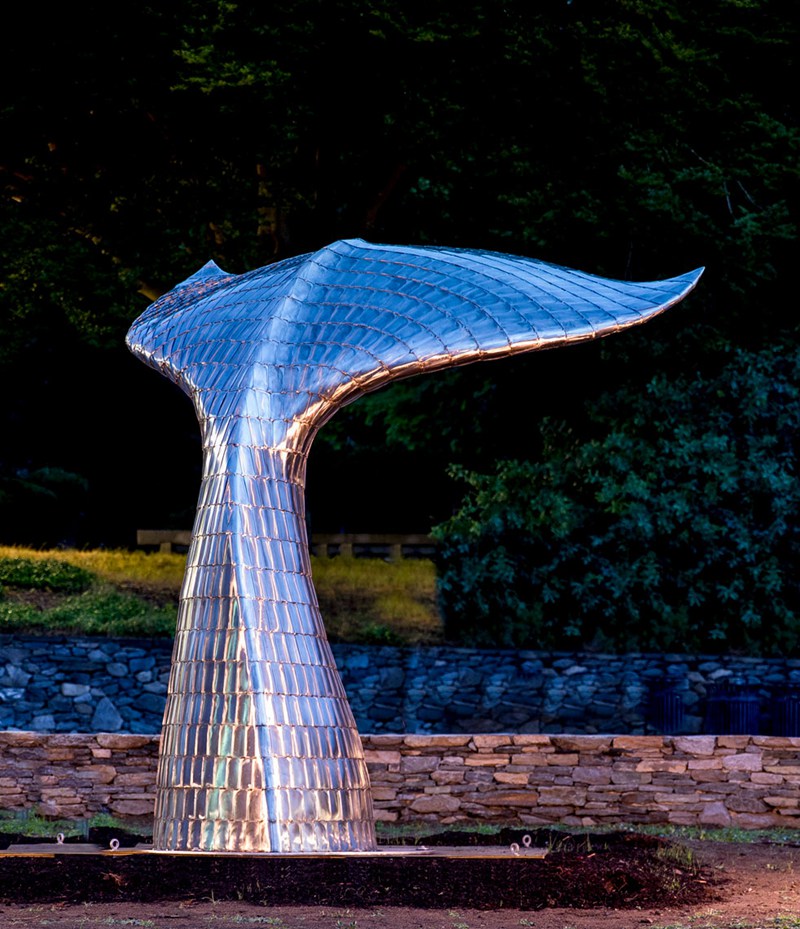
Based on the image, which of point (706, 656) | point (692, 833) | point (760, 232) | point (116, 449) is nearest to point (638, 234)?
point (760, 232)

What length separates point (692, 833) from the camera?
12180 millimetres

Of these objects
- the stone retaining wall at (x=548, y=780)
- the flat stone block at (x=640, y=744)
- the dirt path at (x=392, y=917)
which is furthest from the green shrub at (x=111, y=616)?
the dirt path at (x=392, y=917)

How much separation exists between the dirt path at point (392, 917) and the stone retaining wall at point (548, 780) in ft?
9.68

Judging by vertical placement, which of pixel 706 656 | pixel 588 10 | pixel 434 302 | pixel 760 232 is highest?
pixel 588 10

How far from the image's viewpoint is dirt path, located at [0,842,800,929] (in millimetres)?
8352

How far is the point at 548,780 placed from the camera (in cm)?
1255

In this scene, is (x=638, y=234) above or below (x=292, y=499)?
above

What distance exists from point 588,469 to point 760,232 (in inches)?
141

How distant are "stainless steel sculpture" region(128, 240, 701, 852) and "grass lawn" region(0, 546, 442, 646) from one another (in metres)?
9.30

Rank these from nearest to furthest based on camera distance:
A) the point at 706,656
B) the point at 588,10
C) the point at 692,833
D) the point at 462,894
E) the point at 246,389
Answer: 1. the point at 246,389
2. the point at 462,894
3. the point at 692,833
4. the point at 706,656
5. the point at 588,10

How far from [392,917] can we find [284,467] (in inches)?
106

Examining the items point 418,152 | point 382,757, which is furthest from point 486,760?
point 418,152

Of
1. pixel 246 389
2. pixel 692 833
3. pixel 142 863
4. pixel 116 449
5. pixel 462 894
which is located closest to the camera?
pixel 246 389

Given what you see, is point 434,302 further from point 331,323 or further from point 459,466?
point 459,466
